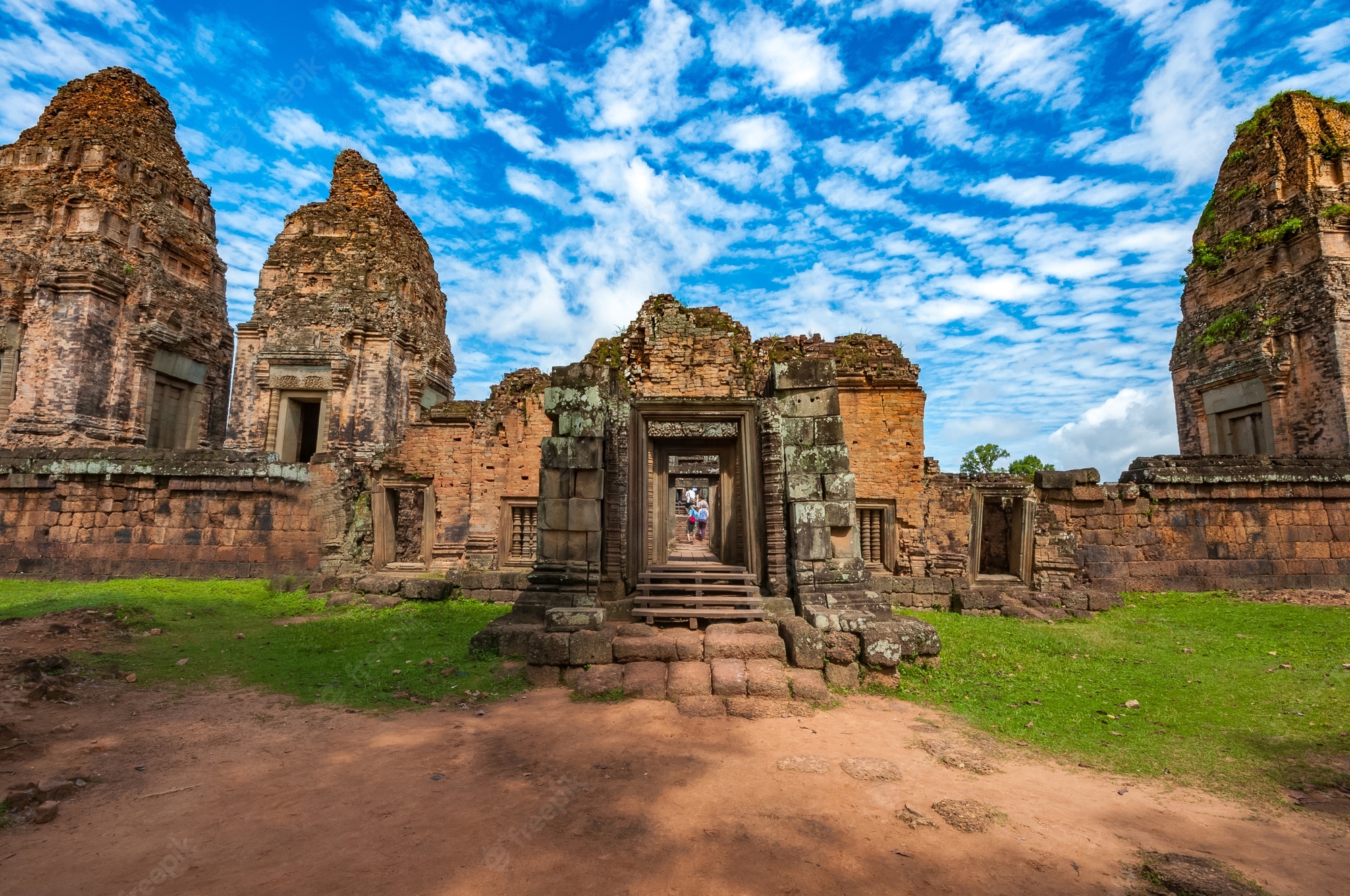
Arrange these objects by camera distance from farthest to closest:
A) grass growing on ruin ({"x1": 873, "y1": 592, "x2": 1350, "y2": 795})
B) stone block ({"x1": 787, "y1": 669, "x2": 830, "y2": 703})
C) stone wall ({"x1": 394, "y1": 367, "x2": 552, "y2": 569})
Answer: stone wall ({"x1": 394, "y1": 367, "x2": 552, "y2": 569}) → stone block ({"x1": 787, "y1": 669, "x2": 830, "y2": 703}) → grass growing on ruin ({"x1": 873, "y1": 592, "x2": 1350, "y2": 795})

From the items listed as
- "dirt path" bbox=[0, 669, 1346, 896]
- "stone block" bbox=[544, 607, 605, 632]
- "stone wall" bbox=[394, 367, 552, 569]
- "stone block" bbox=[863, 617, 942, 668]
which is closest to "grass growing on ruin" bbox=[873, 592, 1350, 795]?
"stone block" bbox=[863, 617, 942, 668]

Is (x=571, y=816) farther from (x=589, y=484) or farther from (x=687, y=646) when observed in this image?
(x=589, y=484)

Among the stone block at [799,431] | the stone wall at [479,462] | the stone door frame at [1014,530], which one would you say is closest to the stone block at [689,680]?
the stone block at [799,431]

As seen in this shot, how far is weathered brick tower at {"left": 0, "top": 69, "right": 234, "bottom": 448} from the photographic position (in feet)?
50.6

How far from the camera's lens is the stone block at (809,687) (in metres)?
5.64

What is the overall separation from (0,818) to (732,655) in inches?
216

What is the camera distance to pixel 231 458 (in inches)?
482

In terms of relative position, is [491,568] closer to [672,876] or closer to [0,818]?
[0,818]

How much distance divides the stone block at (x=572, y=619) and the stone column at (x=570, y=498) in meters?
0.31

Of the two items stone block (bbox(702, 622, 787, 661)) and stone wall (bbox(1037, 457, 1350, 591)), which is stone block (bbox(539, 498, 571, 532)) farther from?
stone wall (bbox(1037, 457, 1350, 591))

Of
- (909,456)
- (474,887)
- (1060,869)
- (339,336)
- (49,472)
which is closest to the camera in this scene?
(474,887)

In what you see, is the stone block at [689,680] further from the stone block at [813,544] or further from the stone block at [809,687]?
the stone block at [813,544]

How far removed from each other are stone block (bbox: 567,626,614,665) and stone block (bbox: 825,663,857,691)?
2.39m

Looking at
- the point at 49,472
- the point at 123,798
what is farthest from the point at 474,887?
the point at 49,472
